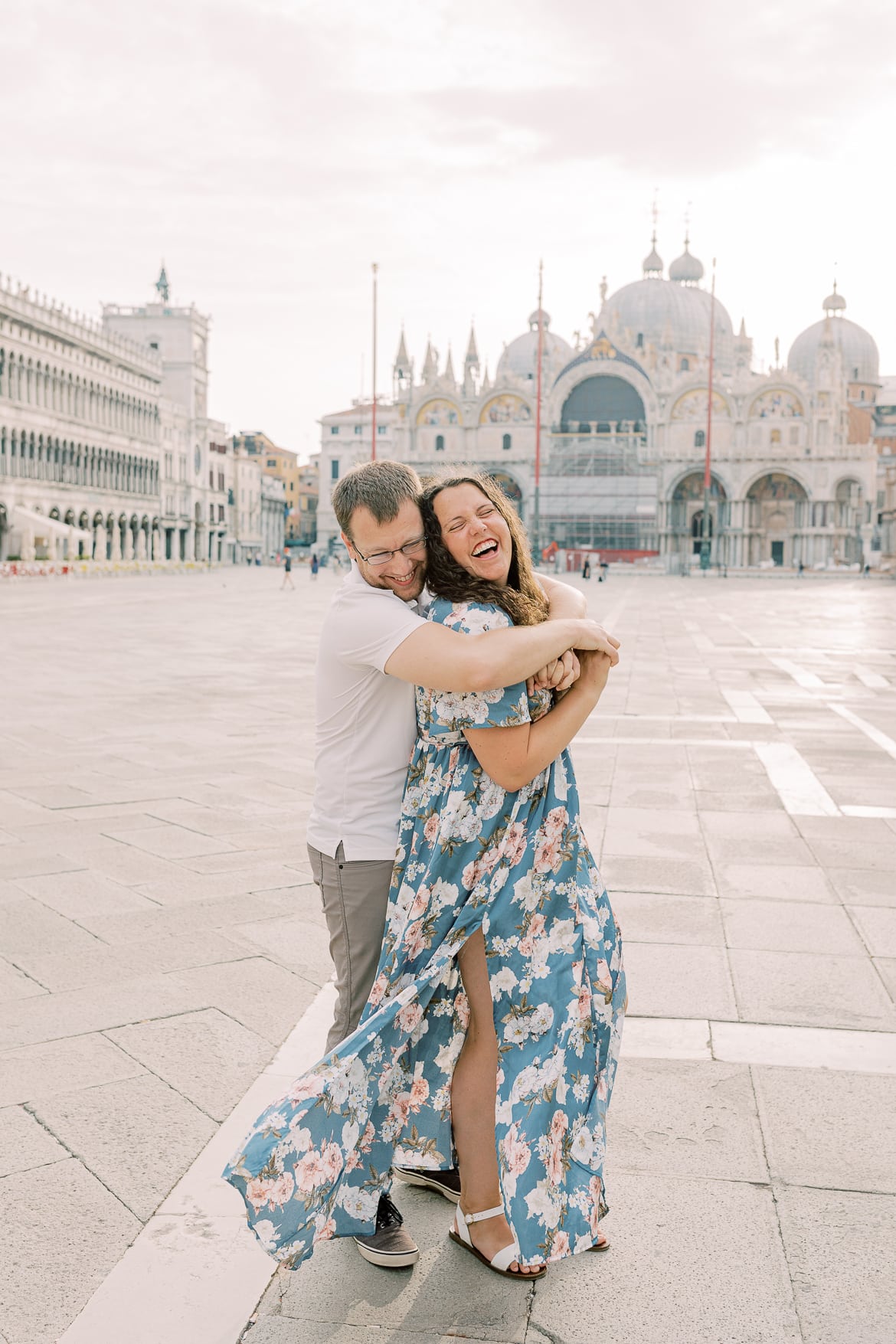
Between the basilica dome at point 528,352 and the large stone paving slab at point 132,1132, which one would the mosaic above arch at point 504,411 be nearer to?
the basilica dome at point 528,352

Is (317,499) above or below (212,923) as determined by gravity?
above

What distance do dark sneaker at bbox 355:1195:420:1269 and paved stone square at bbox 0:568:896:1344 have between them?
34 millimetres

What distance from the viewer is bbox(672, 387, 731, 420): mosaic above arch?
82188 mm

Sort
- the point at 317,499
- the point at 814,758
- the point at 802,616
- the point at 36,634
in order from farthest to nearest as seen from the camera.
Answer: the point at 317,499 < the point at 802,616 < the point at 36,634 < the point at 814,758

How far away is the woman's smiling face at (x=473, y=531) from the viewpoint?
2500 mm

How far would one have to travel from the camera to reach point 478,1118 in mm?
2623

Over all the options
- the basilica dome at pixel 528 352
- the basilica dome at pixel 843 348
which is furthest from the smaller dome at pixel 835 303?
the basilica dome at pixel 528 352

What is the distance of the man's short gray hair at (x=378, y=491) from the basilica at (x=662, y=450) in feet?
240

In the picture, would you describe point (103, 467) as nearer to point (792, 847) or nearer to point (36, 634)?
point (36, 634)

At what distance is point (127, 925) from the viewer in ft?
15.8

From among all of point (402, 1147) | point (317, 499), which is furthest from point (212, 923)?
point (317, 499)

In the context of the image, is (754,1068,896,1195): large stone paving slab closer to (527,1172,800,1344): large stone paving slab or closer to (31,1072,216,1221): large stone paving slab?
(527,1172,800,1344): large stone paving slab

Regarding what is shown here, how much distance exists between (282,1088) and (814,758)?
6.12 meters

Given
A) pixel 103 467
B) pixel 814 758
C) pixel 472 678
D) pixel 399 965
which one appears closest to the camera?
pixel 472 678
